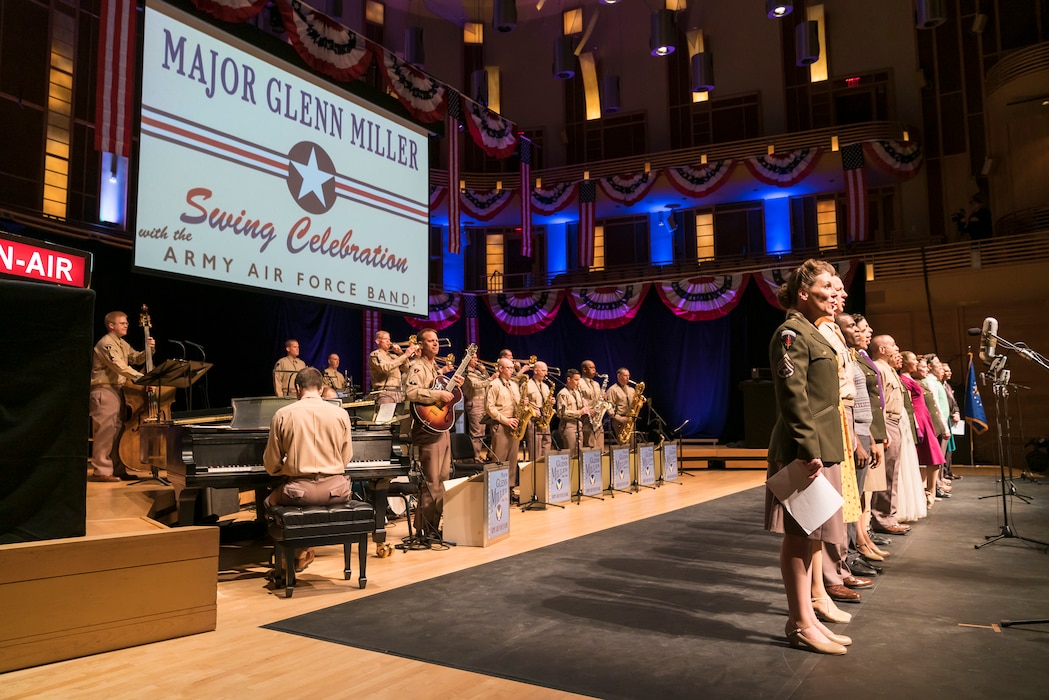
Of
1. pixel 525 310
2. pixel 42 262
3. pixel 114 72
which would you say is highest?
pixel 114 72

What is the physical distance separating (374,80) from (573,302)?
22.1 feet

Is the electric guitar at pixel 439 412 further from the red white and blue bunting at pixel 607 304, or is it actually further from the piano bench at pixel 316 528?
the red white and blue bunting at pixel 607 304

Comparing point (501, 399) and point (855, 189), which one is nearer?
point (501, 399)

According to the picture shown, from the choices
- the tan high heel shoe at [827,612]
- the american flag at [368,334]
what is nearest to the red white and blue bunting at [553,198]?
the american flag at [368,334]

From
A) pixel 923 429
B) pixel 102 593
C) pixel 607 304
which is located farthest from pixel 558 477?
pixel 607 304

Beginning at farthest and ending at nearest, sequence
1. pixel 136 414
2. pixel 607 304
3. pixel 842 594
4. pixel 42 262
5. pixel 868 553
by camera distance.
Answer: pixel 607 304 < pixel 136 414 < pixel 868 553 < pixel 842 594 < pixel 42 262

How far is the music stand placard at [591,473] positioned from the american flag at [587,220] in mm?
8011

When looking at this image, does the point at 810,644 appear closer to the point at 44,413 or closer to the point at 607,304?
the point at 44,413

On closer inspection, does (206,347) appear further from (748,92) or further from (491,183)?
(748,92)

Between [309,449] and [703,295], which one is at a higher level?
[703,295]

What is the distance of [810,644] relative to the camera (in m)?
2.99

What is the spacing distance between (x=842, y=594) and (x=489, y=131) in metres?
10.6

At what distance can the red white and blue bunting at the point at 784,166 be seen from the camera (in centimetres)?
1530

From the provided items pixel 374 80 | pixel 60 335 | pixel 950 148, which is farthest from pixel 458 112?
pixel 950 148
